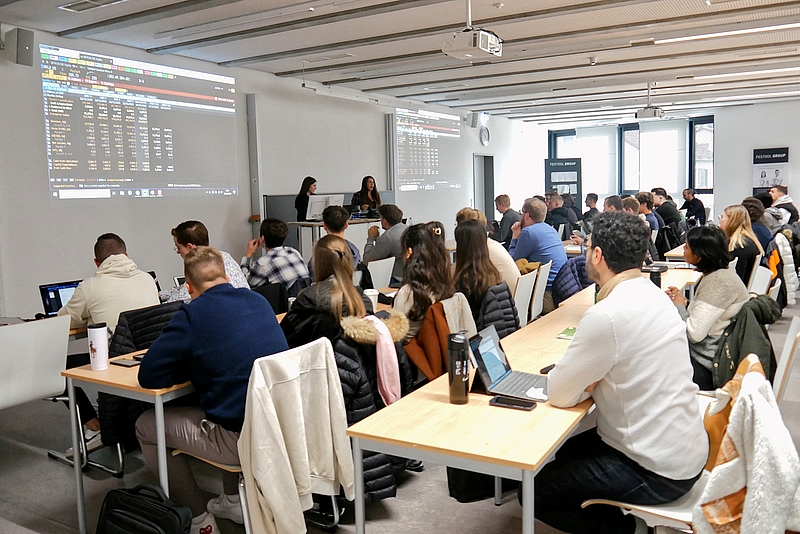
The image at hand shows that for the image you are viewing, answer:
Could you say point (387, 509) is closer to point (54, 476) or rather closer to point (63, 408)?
point (54, 476)

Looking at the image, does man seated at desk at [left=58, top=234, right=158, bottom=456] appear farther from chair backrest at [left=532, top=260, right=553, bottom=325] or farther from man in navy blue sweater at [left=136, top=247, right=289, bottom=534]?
chair backrest at [left=532, top=260, right=553, bottom=325]

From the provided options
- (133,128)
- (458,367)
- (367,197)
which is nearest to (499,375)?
(458,367)

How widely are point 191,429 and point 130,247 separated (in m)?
4.92

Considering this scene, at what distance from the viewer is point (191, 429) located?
2730 millimetres

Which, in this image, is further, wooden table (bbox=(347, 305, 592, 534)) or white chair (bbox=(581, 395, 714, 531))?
white chair (bbox=(581, 395, 714, 531))

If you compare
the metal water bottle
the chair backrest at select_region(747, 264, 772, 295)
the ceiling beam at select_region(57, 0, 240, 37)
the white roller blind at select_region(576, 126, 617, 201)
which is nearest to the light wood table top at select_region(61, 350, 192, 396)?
the metal water bottle

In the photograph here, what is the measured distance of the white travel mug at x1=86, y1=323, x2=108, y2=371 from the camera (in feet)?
9.40

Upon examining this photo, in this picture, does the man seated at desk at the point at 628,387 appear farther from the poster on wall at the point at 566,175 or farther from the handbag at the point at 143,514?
the poster on wall at the point at 566,175

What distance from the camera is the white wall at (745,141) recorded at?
1359cm

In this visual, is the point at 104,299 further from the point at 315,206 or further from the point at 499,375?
the point at 315,206

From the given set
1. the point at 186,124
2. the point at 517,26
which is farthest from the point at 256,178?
the point at 517,26

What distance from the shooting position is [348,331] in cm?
280

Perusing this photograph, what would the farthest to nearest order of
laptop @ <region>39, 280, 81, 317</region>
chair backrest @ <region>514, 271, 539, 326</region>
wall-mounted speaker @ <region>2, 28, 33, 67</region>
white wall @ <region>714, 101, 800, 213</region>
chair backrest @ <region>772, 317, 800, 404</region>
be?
white wall @ <region>714, 101, 800, 213</region> → wall-mounted speaker @ <region>2, 28, 33, 67</region> → chair backrest @ <region>514, 271, 539, 326</region> → laptop @ <region>39, 280, 81, 317</region> → chair backrest @ <region>772, 317, 800, 404</region>

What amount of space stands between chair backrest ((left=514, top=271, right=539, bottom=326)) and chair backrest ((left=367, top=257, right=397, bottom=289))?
3.90ft
